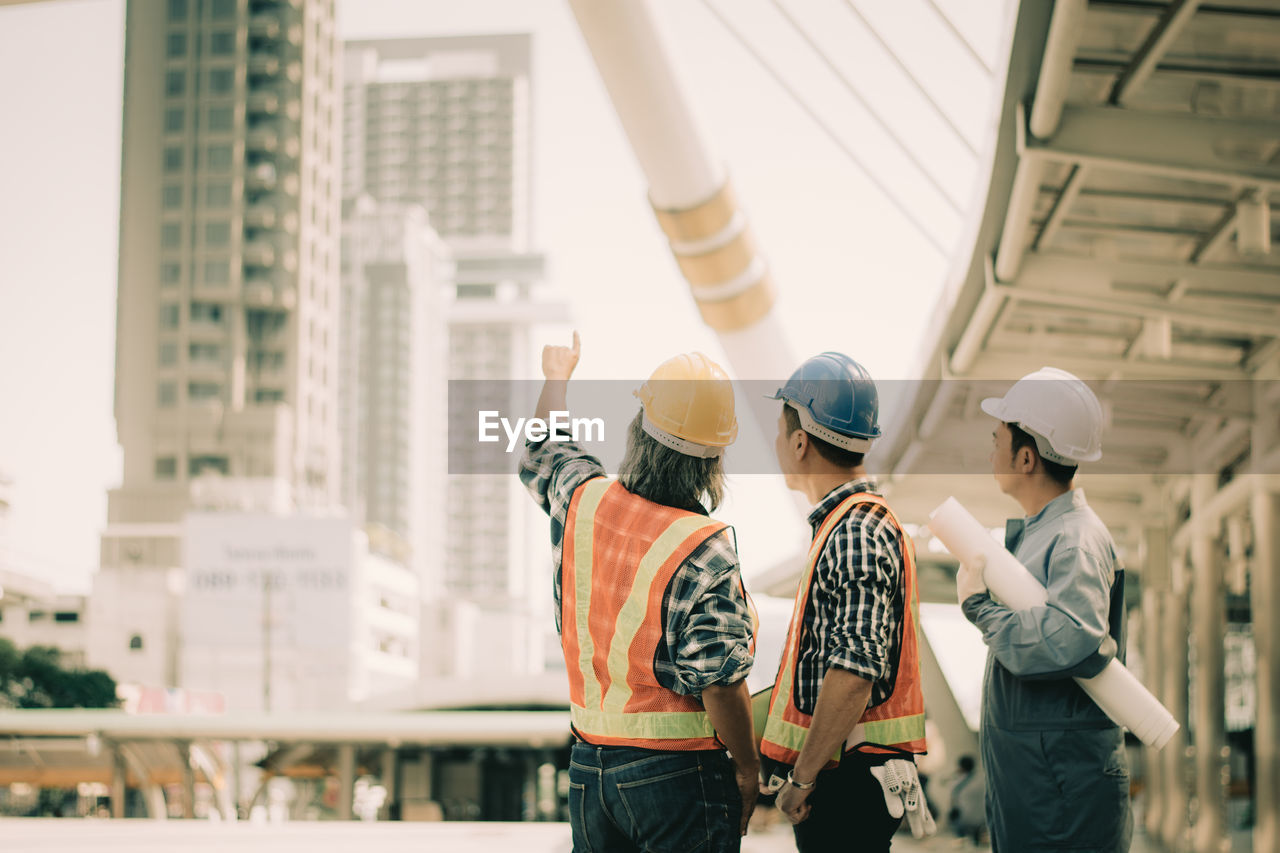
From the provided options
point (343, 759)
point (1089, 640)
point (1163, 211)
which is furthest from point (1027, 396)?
point (343, 759)

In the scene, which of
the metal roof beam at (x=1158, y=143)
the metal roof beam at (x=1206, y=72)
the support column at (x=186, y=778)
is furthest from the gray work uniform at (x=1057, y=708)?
the support column at (x=186, y=778)

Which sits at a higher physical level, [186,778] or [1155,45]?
[1155,45]

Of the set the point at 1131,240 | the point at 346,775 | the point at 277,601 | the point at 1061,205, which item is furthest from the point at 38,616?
the point at 1061,205

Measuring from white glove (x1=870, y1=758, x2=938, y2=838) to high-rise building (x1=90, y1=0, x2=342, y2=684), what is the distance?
85.1 m

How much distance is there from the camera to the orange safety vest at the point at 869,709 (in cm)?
295

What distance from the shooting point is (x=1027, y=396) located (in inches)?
127

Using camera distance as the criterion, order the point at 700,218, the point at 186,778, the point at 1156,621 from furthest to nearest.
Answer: the point at 186,778, the point at 1156,621, the point at 700,218

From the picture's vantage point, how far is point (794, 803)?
2.87 metres

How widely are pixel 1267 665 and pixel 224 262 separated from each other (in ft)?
281

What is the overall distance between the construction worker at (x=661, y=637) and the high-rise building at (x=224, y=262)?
84920 mm

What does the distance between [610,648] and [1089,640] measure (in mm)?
1055

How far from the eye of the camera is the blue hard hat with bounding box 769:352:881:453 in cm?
308

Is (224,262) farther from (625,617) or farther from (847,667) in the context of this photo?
(847,667)

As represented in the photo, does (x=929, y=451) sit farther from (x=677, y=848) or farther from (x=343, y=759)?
(x=343, y=759)
